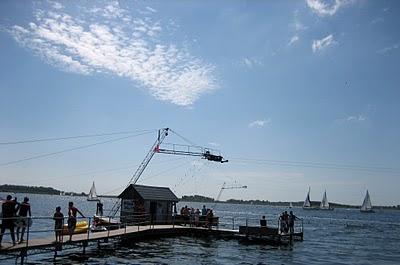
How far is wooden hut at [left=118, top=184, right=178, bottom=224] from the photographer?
1582 inches

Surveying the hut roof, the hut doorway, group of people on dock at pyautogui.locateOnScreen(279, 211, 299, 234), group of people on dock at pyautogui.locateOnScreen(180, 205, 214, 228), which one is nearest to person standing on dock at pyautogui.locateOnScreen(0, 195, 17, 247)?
the hut roof

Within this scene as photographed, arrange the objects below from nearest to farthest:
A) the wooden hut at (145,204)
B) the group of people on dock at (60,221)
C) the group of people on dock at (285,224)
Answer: the group of people on dock at (60,221), the group of people on dock at (285,224), the wooden hut at (145,204)

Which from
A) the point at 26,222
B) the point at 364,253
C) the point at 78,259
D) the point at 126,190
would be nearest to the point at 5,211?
the point at 26,222

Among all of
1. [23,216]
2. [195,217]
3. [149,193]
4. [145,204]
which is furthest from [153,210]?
[23,216]

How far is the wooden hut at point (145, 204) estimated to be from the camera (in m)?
40.2

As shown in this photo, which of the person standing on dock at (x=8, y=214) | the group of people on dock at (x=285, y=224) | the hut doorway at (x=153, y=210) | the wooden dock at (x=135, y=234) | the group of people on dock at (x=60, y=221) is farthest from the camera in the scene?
the hut doorway at (x=153, y=210)

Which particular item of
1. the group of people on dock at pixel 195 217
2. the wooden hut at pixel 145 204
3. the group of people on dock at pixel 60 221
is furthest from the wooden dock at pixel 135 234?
the wooden hut at pixel 145 204

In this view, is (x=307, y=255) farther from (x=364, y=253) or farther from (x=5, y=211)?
(x=5, y=211)

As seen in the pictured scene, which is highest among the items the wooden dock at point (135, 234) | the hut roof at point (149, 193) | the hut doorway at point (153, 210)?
the hut roof at point (149, 193)

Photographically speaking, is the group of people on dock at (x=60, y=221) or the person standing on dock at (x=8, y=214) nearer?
the person standing on dock at (x=8, y=214)

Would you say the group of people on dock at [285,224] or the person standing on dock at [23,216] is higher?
the person standing on dock at [23,216]

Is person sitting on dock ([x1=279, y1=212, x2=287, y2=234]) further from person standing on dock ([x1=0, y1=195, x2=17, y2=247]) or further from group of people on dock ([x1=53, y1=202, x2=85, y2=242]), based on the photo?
person standing on dock ([x1=0, y1=195, x2=17, y2=247])

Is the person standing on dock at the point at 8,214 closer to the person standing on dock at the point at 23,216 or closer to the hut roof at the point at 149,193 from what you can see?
the person standing on dock at the point at 23,216

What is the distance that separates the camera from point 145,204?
4084 cm
